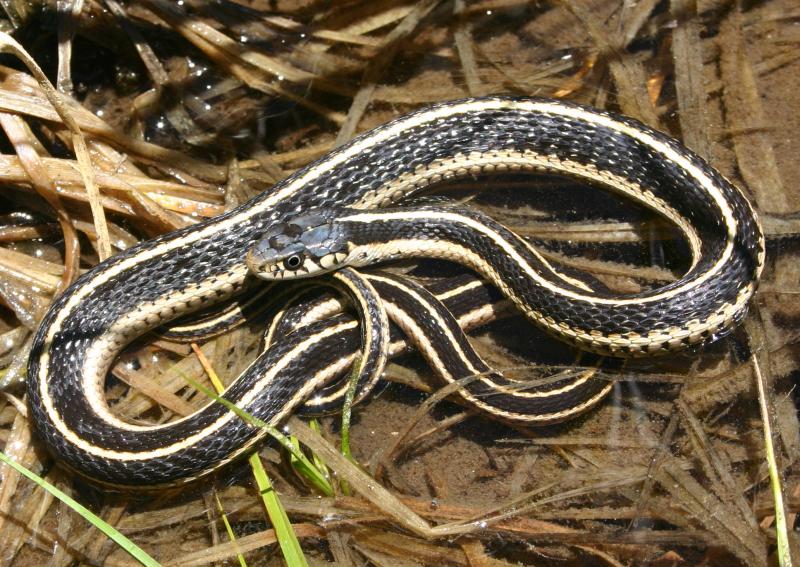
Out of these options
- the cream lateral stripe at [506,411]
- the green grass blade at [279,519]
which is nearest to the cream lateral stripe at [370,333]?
the cream lateral stripe at [506,411]

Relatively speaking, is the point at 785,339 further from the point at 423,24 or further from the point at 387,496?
the point at 423,24

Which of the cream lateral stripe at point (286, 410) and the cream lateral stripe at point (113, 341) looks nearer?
the cream lateral stripe at point (286, 410)

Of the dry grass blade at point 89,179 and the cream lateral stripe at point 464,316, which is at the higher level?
the dry grass blade at point 89,179

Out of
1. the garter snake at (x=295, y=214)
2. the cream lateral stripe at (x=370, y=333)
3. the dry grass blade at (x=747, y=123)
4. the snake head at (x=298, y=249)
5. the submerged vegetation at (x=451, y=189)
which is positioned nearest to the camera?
the submerged vegetation at (x=451, y=189)

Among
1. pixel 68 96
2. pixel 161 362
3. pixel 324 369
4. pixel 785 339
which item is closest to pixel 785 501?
pixel 785 339

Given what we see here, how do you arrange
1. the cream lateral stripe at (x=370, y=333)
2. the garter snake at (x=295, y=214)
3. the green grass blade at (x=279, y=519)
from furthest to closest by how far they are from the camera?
the cream lateral stripe at (x=370, y=333)
the garter snake at (x=295, y=214)
the green grass blade at (x=279, y=519)

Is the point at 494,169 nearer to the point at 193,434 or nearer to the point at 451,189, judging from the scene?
the point at 451,189

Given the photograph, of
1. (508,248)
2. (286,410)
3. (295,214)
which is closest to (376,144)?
(295,214)

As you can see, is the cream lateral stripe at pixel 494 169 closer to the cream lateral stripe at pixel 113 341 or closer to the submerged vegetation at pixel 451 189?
the submerged vegetation at pixel 451 189
